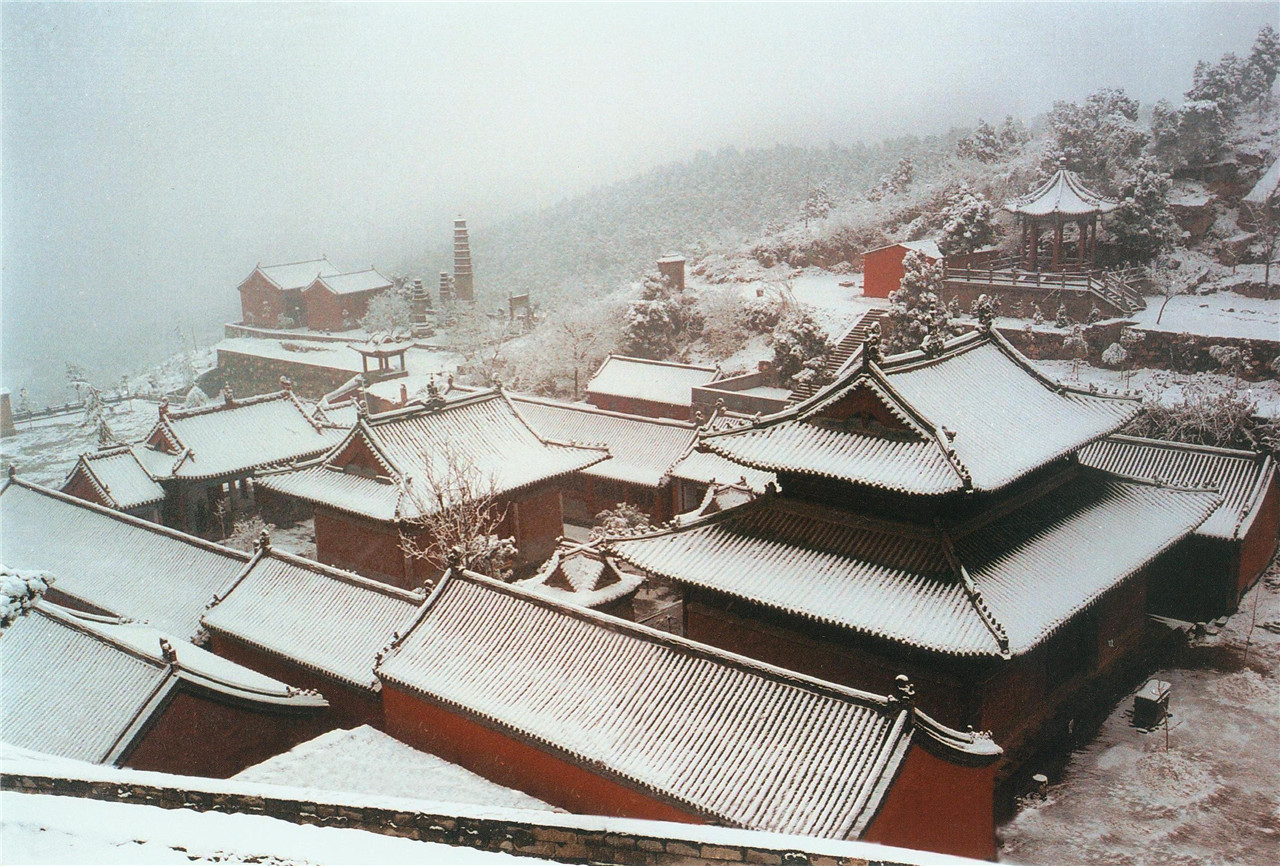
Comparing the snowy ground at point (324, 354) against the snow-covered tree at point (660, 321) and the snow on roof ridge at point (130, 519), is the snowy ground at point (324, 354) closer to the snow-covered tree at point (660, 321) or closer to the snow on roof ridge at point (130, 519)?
the snow-covered tree at point (660, 321)

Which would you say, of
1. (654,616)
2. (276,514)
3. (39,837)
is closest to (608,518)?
(654,616)

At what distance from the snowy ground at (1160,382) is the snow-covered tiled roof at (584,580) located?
29.5ft

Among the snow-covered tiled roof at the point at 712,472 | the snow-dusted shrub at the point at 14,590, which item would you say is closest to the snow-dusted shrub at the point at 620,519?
the snow-covered tiled roof at the point at 712,472

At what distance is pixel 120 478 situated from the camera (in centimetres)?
1988

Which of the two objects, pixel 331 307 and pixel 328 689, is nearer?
pixel 328 689

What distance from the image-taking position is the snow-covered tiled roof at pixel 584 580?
46.9ft

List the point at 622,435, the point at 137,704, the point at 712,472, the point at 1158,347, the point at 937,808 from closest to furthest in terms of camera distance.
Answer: the point at 937,808, the point at 137,704, the point at 1158,347, the point at 712,472, the point at 622,435

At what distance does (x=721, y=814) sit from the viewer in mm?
8602

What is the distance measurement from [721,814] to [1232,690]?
8.31 metres

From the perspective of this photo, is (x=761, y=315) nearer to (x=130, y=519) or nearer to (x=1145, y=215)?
(x=1145, y=215)

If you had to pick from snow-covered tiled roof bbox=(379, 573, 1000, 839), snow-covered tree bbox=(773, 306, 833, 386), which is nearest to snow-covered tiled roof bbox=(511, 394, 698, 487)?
snow-covered tree bbox=(773, 306, 833, 386)

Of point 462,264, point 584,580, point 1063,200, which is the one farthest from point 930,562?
point 462,264

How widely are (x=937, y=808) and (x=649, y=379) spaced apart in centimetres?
1573

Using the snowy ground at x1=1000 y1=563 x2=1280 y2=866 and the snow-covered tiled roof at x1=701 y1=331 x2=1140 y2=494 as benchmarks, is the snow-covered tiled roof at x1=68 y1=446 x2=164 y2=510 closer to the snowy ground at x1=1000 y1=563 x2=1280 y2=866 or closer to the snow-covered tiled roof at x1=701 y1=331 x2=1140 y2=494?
the snow-covered tiled roof at x1=701 y1=331 x2=1140 y2=494
